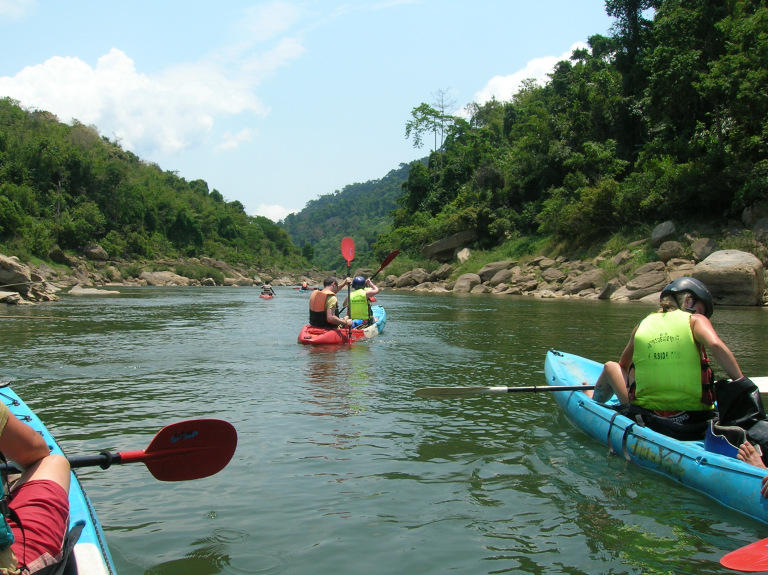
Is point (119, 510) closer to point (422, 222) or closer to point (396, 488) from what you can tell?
point (396, 488)

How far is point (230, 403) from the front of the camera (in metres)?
6.29

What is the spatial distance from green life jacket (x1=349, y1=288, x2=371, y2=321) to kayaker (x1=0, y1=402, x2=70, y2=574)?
9.37 metres

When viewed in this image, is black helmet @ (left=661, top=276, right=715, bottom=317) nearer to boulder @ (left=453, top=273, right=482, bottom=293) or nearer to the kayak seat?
the kayak seat

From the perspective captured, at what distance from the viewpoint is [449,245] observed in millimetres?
39375

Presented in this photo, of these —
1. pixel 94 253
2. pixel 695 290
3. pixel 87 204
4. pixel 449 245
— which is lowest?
pixel 695 290

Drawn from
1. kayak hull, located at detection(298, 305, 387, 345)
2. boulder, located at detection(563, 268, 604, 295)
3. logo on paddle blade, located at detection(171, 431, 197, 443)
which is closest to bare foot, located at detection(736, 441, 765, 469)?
logo on paddle blade, located at detection(171, 431, 197, 443)

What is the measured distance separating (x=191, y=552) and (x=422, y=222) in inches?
1730

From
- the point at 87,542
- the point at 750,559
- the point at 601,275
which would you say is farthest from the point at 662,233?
the point at 87,542

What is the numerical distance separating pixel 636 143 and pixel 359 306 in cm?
2380

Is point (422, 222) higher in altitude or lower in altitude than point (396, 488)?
higher

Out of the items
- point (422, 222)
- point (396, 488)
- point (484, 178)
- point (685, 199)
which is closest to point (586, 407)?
point (396, 488)

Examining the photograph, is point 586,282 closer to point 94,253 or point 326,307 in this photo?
point 326,307

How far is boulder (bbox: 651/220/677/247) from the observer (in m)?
23.5

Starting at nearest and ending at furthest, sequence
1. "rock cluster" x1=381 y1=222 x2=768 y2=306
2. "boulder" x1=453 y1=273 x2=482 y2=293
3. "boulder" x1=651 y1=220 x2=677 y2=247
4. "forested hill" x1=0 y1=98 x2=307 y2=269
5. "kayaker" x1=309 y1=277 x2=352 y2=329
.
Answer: "kayaker" x1=309 y1=277 x2=352 y2=329
"rock cluster" x1=381 y1=222 x2=768 y2=306
"boulder" x1=651 y1=220 x2=677 y2=247
"boulder" x1=453 y1=273 x2=482 y2=293
"forested hill" x1=0 y1=98 x2=307 y2=269
